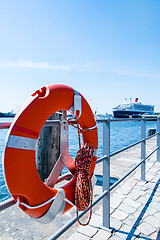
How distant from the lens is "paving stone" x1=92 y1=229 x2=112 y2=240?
5.24ft

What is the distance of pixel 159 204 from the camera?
221 centimetres

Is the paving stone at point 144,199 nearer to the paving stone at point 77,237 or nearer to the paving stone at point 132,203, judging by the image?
the paving stone at point 132,203

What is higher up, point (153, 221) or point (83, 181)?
point (83, 181)

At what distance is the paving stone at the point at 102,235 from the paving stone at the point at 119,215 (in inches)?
11.4

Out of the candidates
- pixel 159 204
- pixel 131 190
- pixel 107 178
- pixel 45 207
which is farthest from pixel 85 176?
pixel 131 190

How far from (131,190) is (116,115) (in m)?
53.5

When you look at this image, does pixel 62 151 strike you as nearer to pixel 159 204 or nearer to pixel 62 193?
pixel 62 193

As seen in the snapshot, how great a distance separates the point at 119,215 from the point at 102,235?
0.40 metres

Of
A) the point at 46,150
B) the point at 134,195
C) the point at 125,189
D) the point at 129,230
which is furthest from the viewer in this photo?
the point at 46,150

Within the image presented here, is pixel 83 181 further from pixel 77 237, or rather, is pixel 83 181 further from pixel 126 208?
pixel 126 208

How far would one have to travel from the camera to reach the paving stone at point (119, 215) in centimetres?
194

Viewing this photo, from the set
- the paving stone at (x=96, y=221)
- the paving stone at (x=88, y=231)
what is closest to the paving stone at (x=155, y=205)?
the paving stone at (x=96, y=221)

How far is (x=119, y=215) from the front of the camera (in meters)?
1.98

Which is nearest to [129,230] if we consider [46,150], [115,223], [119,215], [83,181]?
[115,223]
